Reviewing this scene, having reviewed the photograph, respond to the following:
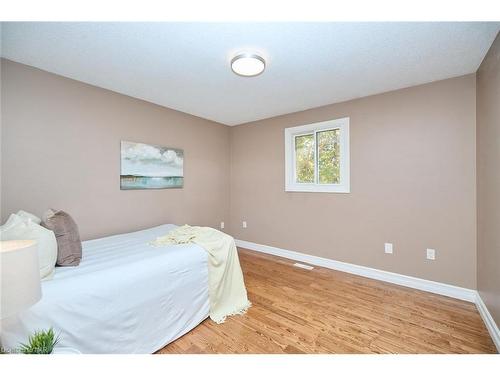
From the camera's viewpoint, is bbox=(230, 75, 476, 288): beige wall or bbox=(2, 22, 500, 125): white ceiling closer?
bbox=(2, 22, 500, 125): white ceiling

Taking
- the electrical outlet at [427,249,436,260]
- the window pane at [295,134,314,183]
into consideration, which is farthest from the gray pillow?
the electrical outlet at [427,249,436,260]

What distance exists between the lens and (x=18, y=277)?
72cm

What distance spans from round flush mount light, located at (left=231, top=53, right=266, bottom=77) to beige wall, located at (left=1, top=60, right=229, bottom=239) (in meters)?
1.63

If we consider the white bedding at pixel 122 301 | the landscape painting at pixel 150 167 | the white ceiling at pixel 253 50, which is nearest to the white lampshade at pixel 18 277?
the white bedding at pixel 122 301

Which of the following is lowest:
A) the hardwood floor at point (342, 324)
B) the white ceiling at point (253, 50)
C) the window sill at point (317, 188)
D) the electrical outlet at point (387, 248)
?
the hardwood floor at point (342, 324)

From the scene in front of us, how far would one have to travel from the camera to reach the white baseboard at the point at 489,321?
5.08 feet

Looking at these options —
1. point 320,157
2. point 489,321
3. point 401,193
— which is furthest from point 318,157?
point 489,321

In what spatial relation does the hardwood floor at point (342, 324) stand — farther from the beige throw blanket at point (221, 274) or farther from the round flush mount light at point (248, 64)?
the round flush mount light at point (248, 64)

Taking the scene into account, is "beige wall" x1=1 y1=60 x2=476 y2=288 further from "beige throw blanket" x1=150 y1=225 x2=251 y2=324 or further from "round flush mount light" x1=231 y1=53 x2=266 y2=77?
"round flush mount light" x1=231 y1=53 x2=266 y2=77

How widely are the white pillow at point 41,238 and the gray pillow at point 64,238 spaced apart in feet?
0.39

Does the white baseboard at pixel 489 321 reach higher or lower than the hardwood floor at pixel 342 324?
higher

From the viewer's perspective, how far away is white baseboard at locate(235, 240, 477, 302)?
219 cm

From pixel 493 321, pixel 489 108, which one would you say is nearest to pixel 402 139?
pixel 489 108

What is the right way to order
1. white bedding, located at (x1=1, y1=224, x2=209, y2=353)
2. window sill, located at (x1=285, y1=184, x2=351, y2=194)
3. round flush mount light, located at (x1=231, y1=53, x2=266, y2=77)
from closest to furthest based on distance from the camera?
white bedding, located at (x1=1, y1=224, x2=209, y2=353), round flush mount light, located at (x1=231, y1=53, x2=266, y2=77), window sill, located at (x1=285, y1=184, x2=351, y2=194)
